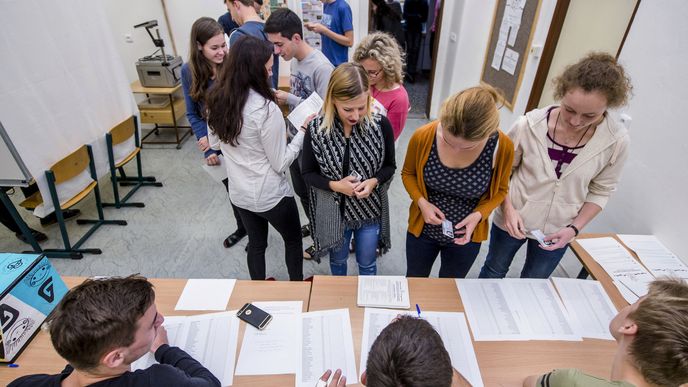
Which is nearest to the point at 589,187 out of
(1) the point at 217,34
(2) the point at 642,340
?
(2) the point at 642,340

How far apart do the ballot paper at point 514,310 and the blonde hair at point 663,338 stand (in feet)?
1.31

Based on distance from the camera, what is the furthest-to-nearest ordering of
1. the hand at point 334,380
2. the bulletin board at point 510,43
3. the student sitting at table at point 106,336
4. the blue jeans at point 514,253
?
1. the bulletin board at point 510,43
2. the blue jeans at point 514,253
3. the hand at point 334,380
4. the student sitting at table at point 106,336

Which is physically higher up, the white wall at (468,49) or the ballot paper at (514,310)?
the white wall at (468,49)

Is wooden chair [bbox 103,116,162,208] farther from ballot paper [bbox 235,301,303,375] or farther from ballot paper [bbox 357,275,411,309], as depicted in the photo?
ballot paper [bbox 357,275,411,309]

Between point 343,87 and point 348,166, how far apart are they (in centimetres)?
34

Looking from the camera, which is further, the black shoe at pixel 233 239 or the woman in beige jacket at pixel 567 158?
the black shoe at pixel 233 239

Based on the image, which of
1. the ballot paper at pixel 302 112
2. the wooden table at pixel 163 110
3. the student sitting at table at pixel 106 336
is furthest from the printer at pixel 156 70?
the student sitting at table at pixel 106 336

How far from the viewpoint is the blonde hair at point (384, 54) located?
1.93 m

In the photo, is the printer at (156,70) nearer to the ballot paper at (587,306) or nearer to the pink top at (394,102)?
the pink top at (394,102)

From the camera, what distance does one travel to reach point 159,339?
1.17 meters

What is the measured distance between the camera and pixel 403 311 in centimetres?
133

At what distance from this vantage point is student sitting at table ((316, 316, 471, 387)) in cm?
74

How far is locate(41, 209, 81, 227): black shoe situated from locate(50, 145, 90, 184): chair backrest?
30.3 inches

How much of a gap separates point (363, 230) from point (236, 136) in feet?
2.43
